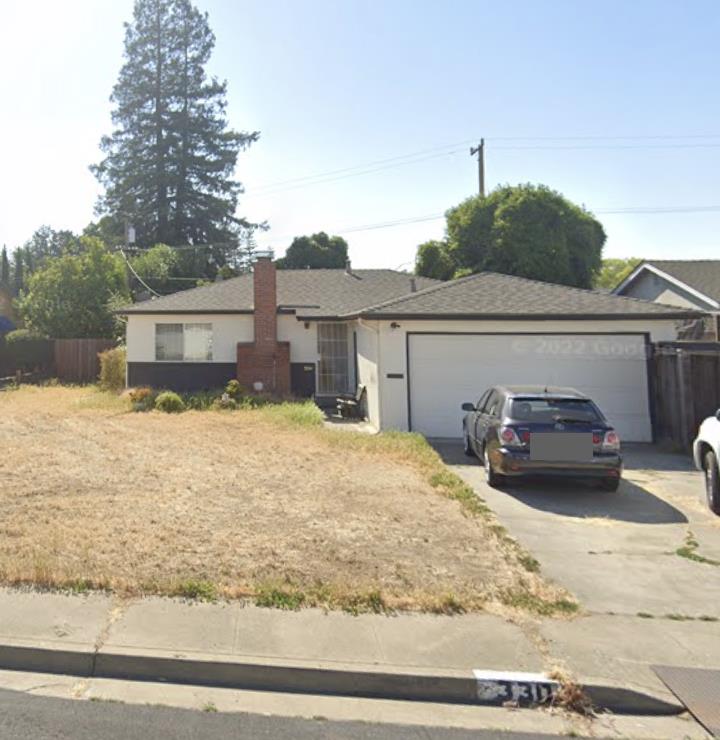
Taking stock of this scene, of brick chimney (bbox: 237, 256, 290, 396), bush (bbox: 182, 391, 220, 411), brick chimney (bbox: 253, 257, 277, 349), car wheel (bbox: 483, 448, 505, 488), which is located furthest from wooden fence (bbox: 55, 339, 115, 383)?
car wheel (bbox: 483, 448, 505, 488)

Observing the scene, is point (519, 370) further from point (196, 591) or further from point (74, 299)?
point (74, 299)

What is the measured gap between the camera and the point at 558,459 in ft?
24.5

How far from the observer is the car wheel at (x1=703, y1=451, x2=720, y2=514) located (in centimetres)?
691

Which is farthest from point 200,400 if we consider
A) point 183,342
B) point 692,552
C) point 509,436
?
point 692,552

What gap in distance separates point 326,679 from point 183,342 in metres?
15.7

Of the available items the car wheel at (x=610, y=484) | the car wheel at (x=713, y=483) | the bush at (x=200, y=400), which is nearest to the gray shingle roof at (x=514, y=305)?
the car wheel at (x=610, y=484)

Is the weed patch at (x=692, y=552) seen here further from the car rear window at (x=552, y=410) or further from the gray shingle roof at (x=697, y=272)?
the gray shingle roof at (x=697, y=272)

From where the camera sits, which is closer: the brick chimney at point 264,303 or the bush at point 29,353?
the brick chimney at point 264,303

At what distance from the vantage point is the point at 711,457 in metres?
7.09

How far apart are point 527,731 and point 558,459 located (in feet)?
15.7

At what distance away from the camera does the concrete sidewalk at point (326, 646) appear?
3.43 metres

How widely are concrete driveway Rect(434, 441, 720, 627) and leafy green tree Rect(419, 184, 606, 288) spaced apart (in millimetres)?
17223

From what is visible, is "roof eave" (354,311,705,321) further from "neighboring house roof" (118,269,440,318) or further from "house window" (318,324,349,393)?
"house window" (318,324,349,393)

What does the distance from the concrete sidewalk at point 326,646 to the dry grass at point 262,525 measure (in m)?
0.28
